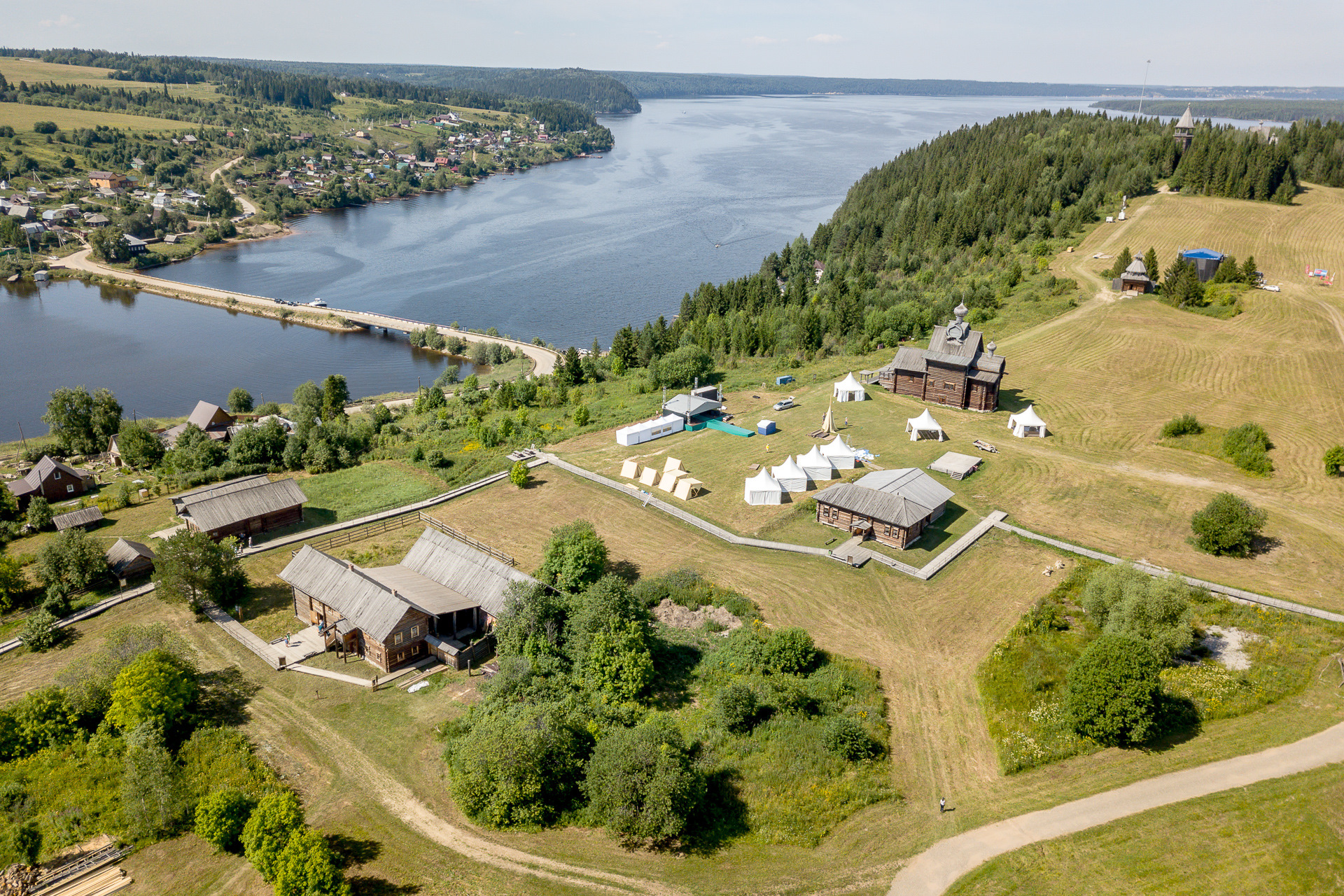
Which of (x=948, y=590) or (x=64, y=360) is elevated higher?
(x=948, y=590)

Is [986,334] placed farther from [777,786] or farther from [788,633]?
[777,786]

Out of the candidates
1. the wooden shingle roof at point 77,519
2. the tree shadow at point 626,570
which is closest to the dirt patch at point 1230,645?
the tree shadow at point 626,570

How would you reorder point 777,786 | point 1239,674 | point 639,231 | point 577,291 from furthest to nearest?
point 639,231, point 577,291, point 1239,674, point 777,786

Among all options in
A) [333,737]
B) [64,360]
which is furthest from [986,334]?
[64,360]

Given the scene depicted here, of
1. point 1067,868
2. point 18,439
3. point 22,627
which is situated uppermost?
point 1067,868

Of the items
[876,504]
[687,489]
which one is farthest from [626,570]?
[876,504]

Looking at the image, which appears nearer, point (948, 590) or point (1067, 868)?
point (1067, 868)

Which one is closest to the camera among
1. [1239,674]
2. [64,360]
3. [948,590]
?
[1239,674]
